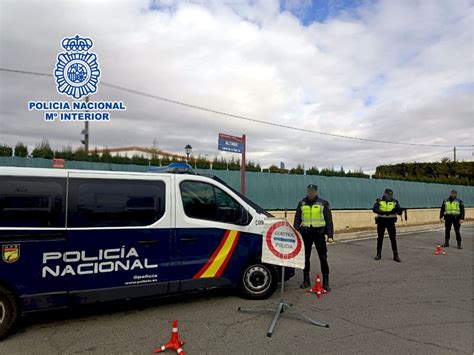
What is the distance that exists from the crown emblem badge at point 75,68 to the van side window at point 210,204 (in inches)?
281

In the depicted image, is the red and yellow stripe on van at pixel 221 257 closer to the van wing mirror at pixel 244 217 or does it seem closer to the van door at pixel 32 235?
the van wing mirror at pixel 244 217

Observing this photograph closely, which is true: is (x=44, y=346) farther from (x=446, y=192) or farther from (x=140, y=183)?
(x=446, y=192)

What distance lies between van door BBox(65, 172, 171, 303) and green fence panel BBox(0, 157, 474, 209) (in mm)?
6460

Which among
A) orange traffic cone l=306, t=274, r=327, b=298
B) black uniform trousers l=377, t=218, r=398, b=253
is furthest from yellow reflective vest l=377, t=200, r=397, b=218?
orange traffic cone l=306, t=274, r=327, b=298

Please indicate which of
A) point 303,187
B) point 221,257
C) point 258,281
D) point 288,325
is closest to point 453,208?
point 303,187

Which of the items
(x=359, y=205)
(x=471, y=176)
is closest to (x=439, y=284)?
(x=359, y=205)

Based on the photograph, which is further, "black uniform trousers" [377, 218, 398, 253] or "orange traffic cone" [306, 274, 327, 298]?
"black uniform trousers" [377, 218, 398, 253]

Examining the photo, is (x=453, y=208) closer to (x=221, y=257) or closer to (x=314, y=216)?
(x=314, y=216)

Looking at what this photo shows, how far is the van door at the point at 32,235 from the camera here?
12.1ft

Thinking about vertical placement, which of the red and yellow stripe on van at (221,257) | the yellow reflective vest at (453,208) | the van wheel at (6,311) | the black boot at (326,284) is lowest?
the black boot at (326,284)

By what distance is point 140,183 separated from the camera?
447 cm

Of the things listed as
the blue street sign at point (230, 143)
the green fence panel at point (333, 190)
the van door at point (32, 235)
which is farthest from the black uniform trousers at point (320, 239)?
the green fence panel at point (333, 190)

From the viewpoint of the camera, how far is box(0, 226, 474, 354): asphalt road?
3.57m

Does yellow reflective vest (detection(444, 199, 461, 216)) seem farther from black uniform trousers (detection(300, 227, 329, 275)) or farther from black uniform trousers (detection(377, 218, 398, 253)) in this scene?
black uniform trousers (detection(300, 227, 329, 275))
